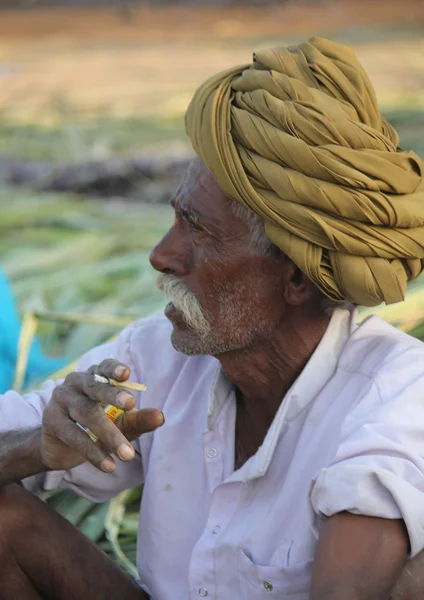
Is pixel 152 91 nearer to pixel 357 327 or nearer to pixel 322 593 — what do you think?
pixel 357 327

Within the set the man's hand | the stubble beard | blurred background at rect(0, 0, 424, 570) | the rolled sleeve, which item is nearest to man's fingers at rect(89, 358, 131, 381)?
the man's hand

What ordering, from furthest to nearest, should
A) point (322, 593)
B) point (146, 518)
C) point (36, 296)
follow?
point (36, 296)
point (146, 518)
point (322, 593)

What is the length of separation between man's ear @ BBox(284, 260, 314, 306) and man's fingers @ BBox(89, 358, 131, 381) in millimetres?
439

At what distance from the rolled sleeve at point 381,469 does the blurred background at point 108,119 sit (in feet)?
6.00

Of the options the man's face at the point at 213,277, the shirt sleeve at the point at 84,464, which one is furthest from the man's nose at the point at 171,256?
the shirt sleeve at the point at 84,464

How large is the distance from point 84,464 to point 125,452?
0.56 metres

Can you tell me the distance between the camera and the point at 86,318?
3641 millimetres

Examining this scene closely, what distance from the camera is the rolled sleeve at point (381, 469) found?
1.77 m

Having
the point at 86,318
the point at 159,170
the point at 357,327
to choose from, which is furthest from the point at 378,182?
the point at 159,170

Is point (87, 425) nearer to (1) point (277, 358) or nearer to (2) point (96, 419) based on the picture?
(2) point (96, 419)

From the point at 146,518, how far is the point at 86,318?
136cm

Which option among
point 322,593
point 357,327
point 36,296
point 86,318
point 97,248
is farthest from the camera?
point 97,248

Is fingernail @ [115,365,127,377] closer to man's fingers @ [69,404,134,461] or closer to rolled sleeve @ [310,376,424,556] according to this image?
man's fingers @ [69,404,134,461]

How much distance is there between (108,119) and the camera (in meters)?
6.73
